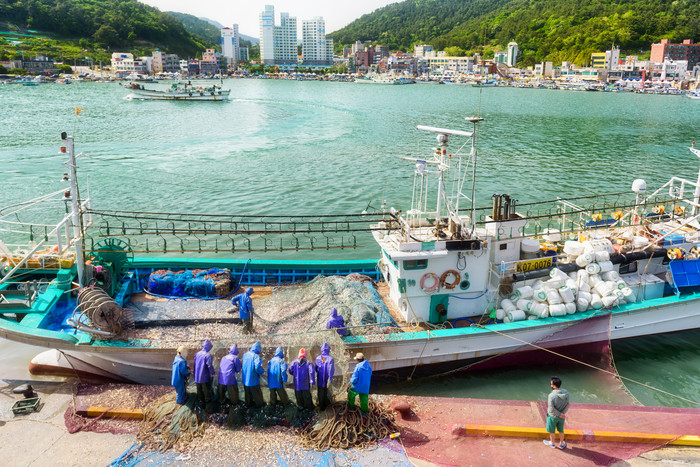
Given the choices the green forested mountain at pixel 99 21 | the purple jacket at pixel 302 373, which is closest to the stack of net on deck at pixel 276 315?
the purple jacket at pixel 302 373

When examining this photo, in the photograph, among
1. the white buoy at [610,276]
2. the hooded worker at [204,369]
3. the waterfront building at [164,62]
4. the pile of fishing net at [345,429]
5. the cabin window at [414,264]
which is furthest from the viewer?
the waterfront building at [164,62]

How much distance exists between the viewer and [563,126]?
179 feet

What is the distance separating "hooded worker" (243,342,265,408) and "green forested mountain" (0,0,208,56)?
174 metres

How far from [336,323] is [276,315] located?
5.98ft

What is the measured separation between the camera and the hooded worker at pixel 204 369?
27.0 feet

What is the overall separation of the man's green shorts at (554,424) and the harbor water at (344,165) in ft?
10.4

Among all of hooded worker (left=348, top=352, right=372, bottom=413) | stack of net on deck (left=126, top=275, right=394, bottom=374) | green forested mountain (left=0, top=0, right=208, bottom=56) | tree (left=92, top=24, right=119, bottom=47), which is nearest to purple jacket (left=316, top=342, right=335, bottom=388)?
hooded worker (left=348, top=352, right=372, bottom=413)

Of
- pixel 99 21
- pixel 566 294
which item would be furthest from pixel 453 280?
pixel 99 21

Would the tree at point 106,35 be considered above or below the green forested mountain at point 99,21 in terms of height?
below

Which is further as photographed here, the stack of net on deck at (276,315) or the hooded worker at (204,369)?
the stack of net on deck at (276,315)

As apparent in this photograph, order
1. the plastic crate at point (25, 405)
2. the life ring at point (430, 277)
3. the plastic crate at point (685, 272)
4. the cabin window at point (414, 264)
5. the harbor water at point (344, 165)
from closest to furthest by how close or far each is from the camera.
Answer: the plastic crate at point (25, 405)
the cabin window at point (414, 264)
the life ring at point (430, 277)
the harbor water at point (344, 165)
the plastic crate at point (685, 272)

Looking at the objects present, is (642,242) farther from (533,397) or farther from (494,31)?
(494,31)

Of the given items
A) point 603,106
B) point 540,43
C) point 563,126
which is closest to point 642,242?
point 563,126

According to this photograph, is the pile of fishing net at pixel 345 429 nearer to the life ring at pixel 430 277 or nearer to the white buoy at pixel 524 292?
the life ring at pixel 430 277
